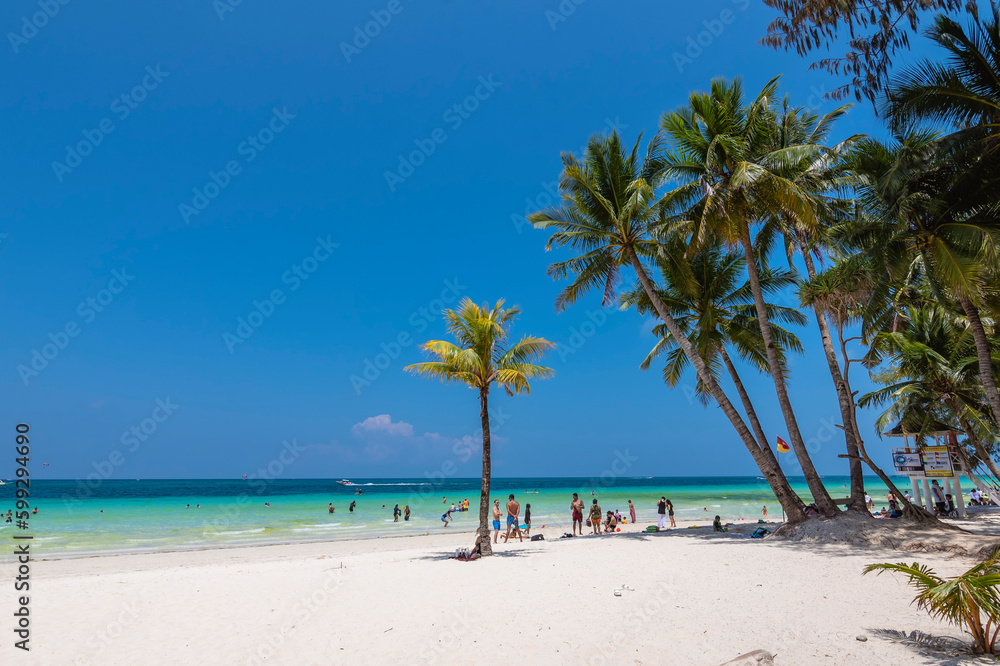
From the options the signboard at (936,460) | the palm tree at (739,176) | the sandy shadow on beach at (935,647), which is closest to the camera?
the sandy shadow on beach at (935,647)

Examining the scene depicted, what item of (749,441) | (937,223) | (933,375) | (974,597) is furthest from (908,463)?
(974,597)

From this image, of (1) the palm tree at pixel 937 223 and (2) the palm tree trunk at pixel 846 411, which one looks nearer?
(1) the palm tree at pixel 937 223

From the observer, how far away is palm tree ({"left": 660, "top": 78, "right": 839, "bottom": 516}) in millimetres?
12797

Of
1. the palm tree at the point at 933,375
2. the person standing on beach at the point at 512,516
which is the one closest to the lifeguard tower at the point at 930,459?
the palm tree at the point at 933,375

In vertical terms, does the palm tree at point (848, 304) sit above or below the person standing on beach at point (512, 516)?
above

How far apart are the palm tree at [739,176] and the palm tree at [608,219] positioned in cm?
99

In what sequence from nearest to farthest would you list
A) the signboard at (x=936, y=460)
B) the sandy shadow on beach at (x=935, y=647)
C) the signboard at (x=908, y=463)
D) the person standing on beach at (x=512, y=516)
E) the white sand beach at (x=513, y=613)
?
the sandy shadow on beach at (x=935, y=647)
the white sand beach at (x=513, y=613)
the signboard at (x=936, y=460)
the signboard at (x=908, y=463)
the person standing on beach at (x=512, y=516)

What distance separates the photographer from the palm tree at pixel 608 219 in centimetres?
1511

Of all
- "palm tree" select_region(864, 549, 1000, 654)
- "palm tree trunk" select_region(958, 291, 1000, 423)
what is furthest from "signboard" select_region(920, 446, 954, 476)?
"palm tree" select_region(864, 549, 1000, 654)

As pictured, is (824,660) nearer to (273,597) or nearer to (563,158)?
(273,597)

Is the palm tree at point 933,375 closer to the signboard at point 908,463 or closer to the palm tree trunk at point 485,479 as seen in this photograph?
the signboard at point 908,463

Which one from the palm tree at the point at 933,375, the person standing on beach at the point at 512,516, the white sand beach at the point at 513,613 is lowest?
the person standing on beach at the point at 512,516

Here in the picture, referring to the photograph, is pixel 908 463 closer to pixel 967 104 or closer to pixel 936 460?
pixel 936 460

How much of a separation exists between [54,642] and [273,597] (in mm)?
2825
